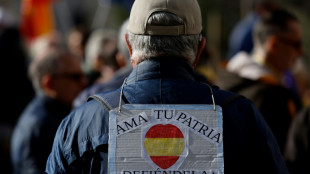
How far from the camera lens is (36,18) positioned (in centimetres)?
896

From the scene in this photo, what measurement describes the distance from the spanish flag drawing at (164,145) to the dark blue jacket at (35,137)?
2130mm

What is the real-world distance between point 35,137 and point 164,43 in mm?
2235

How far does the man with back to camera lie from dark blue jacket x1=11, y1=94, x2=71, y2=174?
1.93m

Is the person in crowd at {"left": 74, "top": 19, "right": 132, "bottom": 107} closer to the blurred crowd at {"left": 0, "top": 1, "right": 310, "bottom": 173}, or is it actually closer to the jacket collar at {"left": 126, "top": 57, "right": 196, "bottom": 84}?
the blurred crowd at {"left": 0, "top": 1, "right": 310, "bottom": 173}

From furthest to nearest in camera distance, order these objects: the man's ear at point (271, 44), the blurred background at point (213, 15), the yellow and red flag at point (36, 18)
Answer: the blurred background at point (213, 15) → the yellow and red flag at point (36, 18) → the man's ear at point (271, 44)

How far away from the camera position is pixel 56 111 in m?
4.43

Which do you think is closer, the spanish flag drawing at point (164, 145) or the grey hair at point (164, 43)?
the spanish flag drawing at point (164, 145)

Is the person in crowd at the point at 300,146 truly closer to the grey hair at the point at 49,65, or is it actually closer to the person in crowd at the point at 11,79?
the grey hair at the point at 49,65

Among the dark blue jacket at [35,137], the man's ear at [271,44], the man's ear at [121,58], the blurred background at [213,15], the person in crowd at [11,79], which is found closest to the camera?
the dark blue jacket at [35,137]

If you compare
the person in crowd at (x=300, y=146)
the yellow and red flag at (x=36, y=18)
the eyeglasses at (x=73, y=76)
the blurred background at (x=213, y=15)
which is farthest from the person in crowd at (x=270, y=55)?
the blurred background at (x=213, y=15)

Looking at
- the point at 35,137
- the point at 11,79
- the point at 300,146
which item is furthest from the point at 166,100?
the point at 11,79

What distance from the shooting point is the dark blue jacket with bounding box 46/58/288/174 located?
2.10 metres

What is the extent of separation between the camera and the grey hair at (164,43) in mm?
2186

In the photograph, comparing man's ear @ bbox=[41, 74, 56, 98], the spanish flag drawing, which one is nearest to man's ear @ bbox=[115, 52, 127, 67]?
man's ear @ bbox=[41, 74, 56, 98]
